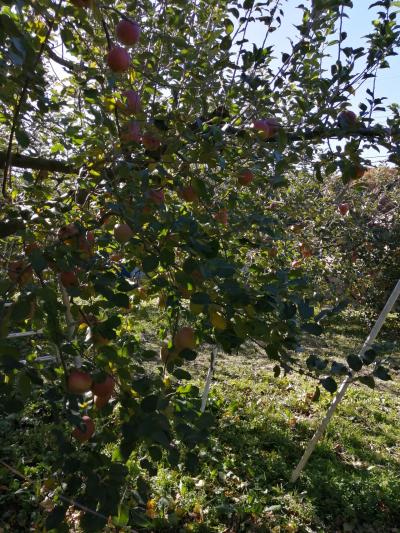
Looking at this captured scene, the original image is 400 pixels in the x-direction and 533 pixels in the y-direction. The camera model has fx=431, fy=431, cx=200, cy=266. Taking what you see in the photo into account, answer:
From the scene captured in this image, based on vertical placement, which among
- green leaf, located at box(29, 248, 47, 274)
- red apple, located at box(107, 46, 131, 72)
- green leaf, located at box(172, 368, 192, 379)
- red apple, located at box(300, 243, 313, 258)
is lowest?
green leaf, located at box(172, 368, 192, 379)

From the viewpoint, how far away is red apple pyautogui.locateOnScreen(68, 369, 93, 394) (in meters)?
1.21

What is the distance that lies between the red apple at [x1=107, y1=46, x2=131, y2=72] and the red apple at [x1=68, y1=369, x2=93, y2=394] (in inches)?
44.6

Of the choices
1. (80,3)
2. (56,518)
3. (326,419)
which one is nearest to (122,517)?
(56,518)

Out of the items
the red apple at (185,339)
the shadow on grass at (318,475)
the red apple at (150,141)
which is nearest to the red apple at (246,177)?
the red apple at (150,141)

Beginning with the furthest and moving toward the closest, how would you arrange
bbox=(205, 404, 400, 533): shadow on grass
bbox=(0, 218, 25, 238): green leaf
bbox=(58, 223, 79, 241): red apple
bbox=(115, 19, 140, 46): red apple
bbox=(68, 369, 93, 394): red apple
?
bbox=(205, 404, 400, 533): shadow on grass, bbox=(115, 19, 140, 46): red apple, bbox=(0, 218, 25, 238): green leaf, bbox=(58, 223, 79, 241): red apple, bbox=(68, 369, 93, 394): red apple

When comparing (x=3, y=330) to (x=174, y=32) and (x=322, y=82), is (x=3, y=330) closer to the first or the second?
(x=322, y=82)

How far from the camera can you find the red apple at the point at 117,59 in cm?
163

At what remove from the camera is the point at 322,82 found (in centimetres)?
167

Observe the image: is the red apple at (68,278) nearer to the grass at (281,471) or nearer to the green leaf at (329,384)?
the grass at (281,471)

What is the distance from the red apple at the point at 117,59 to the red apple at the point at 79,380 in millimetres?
1132

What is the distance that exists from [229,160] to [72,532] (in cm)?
217

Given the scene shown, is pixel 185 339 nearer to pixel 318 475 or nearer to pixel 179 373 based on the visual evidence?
pixel 179 373

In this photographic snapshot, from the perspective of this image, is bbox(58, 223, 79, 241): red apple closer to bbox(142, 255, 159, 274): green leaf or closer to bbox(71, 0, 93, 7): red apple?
bbox(142, 255, 159, 274): green leaf

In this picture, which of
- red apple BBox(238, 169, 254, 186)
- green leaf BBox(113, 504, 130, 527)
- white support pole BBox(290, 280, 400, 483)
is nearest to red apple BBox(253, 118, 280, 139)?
red apple BBox(238, 169, 254, 186)
